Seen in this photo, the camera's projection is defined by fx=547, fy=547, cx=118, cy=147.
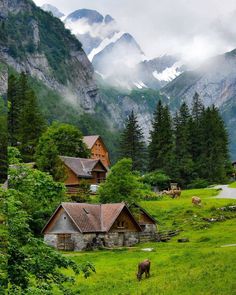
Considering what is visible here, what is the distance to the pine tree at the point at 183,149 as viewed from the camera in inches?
3898

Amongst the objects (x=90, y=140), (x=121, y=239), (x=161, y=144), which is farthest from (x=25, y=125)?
(x=121, y=239)

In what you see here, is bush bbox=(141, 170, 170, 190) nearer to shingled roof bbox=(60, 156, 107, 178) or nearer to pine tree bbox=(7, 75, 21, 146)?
shingled roof bbox=(60, 156, 107, 178)

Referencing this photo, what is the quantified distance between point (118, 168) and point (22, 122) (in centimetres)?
3263

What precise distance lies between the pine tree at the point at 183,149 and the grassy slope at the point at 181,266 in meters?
36.5

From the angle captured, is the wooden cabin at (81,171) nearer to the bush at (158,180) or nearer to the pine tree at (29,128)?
the pine tree at (29,128)

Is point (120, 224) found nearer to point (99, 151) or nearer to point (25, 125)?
point (25, 125)

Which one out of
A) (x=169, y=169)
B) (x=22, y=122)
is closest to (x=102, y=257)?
(x=22, y=122)

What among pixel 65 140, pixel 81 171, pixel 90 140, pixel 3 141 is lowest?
pixel 3 141

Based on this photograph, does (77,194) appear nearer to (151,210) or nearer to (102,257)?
(151,210)

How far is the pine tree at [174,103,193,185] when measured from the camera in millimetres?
99000

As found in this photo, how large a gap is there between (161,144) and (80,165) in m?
27.1

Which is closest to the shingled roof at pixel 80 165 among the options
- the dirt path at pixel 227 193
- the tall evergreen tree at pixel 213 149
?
the dirt path at pixel 227 193

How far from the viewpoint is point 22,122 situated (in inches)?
3536

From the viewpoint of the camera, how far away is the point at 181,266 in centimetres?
3612
